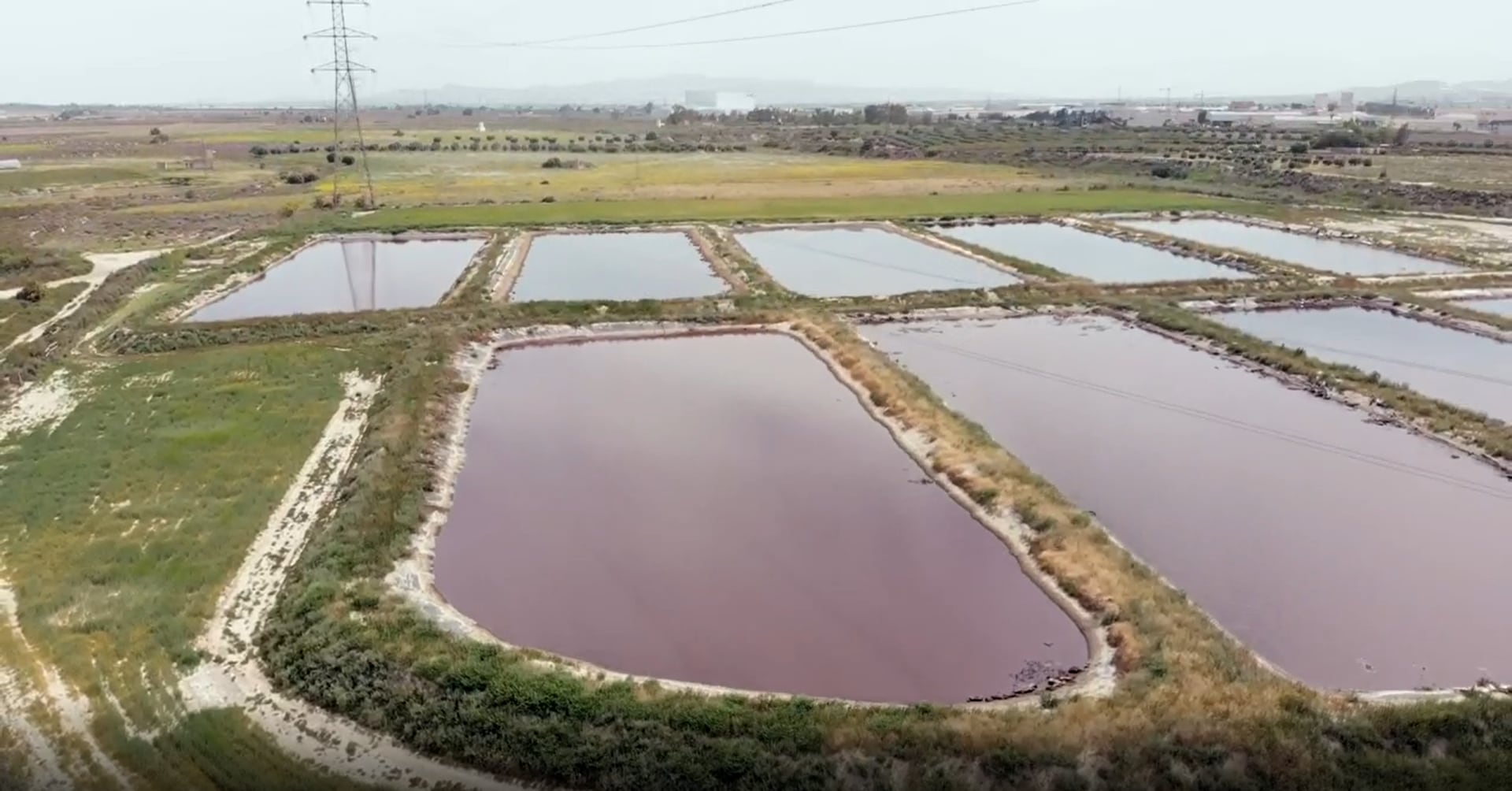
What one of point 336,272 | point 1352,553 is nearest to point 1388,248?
point 1352,553

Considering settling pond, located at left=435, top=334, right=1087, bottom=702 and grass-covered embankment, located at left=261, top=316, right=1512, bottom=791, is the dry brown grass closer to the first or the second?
grass-covered embankment, located at left=261, top=316, right=1512, bottom=791

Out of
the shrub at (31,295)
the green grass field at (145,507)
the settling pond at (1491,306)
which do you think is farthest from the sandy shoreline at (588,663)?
the settling pond at (1491,306)

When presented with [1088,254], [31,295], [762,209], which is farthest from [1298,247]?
[31,295]

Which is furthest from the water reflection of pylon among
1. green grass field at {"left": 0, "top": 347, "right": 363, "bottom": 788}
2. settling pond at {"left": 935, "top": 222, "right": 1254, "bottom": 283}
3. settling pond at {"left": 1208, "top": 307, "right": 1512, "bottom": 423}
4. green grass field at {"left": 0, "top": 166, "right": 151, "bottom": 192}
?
green grass field at {"left": 0, "top": 166, "right": 151, "bottom": 192}

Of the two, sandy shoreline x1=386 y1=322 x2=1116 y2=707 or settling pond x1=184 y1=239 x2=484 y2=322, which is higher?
settling pond x1=184 y1=239 x2=484 y2=322

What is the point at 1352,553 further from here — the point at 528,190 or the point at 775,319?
the point at 528,190

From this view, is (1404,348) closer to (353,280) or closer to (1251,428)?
(1251,428)
